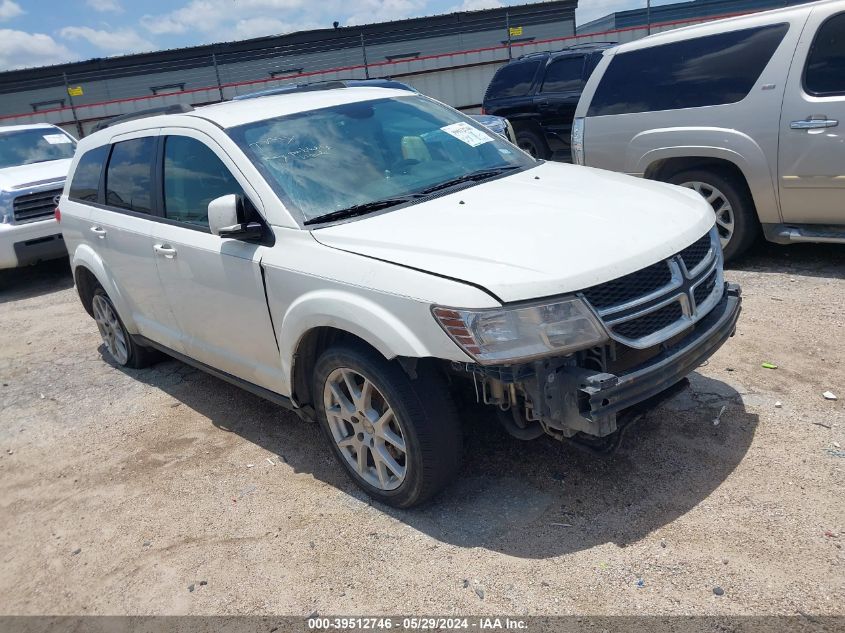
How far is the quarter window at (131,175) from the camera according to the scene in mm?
4539

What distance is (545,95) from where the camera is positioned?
11.3 m

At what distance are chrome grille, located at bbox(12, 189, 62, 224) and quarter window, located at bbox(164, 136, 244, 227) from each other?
18.8ft

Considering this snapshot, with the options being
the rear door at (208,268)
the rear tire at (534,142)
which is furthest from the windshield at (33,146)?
the rear door at (208,268)

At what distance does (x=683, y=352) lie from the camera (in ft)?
9.95

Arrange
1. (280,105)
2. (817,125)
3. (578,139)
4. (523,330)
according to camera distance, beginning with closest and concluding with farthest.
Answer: (523,330) → (280,105) → (817,125) → (578,139)

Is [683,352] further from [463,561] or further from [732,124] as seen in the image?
[732,124]

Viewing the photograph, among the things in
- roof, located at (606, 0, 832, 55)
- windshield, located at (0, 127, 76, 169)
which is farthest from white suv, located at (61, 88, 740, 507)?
windshield, located at (0, 127, 76, 169)

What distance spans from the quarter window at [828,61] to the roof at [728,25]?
0.18 meters

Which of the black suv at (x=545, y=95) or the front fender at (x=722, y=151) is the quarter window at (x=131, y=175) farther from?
the black suv at (x=545, y=95)

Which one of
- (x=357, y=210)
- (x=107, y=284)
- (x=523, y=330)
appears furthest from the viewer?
(x=107, y=284)

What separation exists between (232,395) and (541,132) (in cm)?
794

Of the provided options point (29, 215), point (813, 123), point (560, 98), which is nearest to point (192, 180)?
point (813, 123)

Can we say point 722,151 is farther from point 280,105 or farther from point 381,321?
point 381,321

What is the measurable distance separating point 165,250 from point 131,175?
853 millimetres
